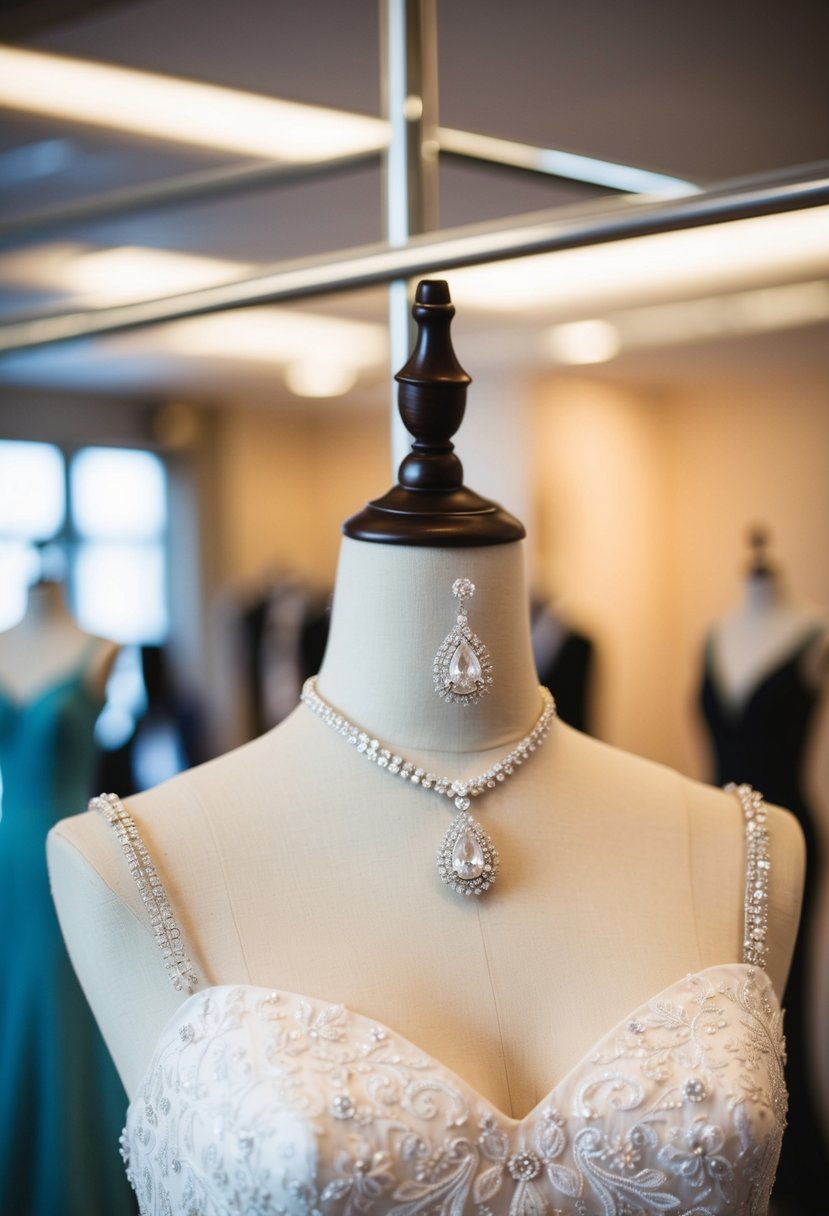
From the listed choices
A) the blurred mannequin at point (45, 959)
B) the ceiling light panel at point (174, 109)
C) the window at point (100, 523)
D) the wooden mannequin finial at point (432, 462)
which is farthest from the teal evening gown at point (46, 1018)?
the window at point (100, 523)

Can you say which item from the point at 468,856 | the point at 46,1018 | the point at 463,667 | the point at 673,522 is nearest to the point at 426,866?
the point at 468,856

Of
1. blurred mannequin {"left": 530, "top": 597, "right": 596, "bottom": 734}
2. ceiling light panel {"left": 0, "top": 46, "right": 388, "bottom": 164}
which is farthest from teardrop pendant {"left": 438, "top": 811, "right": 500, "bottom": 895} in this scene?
blurred mannequin {"left": 530, "top": 597, "right": 596, "bottom": 734}

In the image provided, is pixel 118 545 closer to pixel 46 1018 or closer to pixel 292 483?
pixel 292 483

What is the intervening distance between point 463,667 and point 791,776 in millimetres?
1674

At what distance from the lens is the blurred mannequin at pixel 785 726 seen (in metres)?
2.38

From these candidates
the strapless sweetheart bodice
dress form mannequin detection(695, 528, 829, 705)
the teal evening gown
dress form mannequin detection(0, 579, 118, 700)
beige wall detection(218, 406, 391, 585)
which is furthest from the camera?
beige wall detection(218, 406, 391, 585)

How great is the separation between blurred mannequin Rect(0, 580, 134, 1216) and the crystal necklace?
3.63 feet

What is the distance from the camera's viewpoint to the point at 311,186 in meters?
3.14

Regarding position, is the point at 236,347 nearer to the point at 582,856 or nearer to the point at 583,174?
the point at 583,174

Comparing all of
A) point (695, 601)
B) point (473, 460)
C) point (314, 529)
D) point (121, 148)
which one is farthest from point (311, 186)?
point (314, 529)

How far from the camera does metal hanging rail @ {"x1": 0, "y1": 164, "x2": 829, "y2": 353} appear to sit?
1063 millimetres

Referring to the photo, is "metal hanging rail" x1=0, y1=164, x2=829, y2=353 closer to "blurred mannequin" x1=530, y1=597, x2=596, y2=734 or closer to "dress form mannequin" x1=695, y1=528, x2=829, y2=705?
"dress form mannequin" x1=695, y1=528, x2=829, y2=705

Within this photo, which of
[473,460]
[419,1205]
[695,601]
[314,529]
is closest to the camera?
[419,1205]

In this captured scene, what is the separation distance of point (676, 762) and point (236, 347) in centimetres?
296
